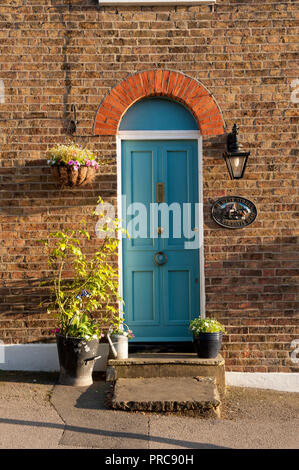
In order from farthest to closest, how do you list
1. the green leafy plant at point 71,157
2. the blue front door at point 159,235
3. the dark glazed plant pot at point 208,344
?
1. the blue front door at point 159,235
2. the green leafy plant at point 71,157
3. the dark glazed plant pot at point 208,344

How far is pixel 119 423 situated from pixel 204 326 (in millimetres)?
1471

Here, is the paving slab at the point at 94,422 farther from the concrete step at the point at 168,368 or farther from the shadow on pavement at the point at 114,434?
the concrete step at the point at 168,368

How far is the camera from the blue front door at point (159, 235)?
20.1ft

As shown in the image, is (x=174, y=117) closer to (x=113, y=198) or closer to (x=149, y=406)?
(x=113, y=198)

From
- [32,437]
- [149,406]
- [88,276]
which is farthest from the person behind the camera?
[88,276]

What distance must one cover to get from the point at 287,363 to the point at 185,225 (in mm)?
1968

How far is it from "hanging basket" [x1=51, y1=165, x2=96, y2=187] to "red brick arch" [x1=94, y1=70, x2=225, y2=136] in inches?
21.6

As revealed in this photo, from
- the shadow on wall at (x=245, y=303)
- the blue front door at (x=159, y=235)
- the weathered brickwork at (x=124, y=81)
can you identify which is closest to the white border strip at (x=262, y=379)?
the shadow on wall at (x=245, y=303)

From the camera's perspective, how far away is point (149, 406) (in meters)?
4.80

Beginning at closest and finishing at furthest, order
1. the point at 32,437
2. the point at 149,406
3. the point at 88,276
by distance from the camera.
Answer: the point at 32,437, the point at 149,406, the point at 88,276

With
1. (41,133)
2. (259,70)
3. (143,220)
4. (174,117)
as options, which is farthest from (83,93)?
(259,70)

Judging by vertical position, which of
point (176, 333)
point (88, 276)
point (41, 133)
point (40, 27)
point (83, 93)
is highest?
point (40, 27)

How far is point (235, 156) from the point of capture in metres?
5.71

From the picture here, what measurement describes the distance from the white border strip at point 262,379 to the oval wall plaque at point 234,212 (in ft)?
5.58
